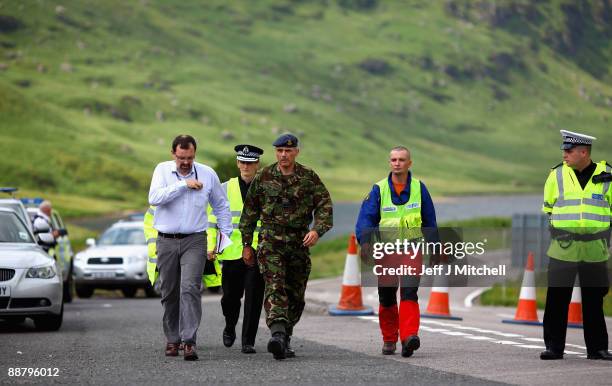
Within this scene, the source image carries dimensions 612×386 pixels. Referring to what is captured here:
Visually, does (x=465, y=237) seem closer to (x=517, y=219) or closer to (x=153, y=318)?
(x=153, y=318)

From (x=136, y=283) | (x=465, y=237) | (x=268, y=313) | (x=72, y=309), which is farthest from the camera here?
(x=136, y=283)

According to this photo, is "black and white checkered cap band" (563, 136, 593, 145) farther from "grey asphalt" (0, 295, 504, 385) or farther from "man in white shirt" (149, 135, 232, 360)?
"man in white shirt" (149, 135, 232, 360)

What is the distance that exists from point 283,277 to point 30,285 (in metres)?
4.90

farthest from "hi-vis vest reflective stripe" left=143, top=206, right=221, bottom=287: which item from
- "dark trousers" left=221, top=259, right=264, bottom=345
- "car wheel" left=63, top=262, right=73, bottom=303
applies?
"car wheel" left=63, top=262, right=73, bottom=303

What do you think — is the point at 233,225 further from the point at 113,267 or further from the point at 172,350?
the point at 113,267

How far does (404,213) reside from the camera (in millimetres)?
12578

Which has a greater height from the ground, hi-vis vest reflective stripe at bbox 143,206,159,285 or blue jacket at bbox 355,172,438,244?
blue jacket at bbox 355,172,438,244

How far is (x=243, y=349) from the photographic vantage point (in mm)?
12914

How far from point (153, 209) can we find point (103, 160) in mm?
182945

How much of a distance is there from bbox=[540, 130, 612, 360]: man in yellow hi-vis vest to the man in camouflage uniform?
226 cm

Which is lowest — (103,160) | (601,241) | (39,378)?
(39,378)

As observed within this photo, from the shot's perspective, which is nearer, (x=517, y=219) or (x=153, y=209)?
(x=153, y=209)

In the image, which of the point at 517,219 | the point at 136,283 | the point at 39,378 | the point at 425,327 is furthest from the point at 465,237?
the point at 517,219

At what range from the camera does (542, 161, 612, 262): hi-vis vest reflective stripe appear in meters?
12.2
